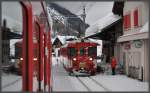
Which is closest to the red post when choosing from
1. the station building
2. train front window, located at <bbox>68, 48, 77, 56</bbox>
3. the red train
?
the station building

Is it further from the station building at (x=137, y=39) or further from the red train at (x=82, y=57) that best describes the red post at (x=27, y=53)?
the red train at (x=82, y=57)

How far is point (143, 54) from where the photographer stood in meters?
26.8

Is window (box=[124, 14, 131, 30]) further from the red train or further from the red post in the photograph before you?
the red post

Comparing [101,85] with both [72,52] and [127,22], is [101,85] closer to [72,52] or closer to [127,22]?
[72,52]

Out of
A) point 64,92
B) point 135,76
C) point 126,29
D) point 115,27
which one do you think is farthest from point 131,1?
point 64,92

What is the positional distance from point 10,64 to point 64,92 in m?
16.3

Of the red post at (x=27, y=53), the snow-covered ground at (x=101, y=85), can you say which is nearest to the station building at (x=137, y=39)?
the snow-covered ground at (x=101, y=85)

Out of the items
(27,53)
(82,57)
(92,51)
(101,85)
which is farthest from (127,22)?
(27,53)

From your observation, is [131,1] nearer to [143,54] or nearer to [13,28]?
[143,54]

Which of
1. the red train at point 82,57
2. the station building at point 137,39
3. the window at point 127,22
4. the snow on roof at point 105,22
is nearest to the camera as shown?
the station building at point 137,39

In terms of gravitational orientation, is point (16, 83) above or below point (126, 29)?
below

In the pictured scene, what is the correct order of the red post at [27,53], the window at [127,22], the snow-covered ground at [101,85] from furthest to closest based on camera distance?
1. the window at [127,22]
2. the snow-covered ground at [101,85]
3. the red post at [27,53]

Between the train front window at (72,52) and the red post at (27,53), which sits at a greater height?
the train front window at (72,52)

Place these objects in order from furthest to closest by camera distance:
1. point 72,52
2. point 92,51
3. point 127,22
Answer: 1. point 127,22
2. point 72,52
3. point 92,51
